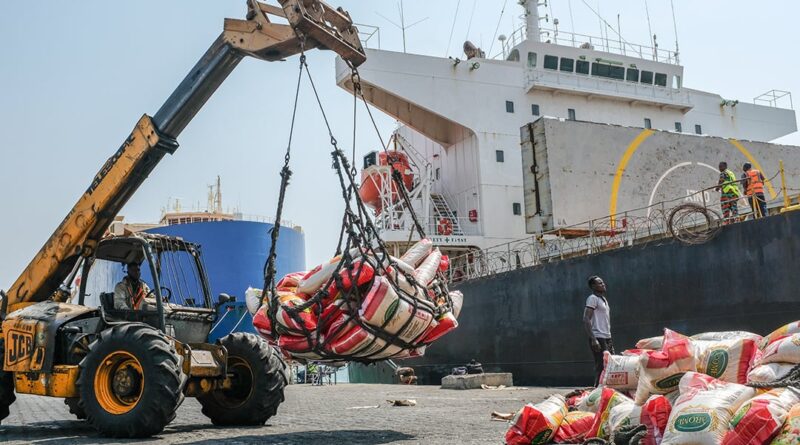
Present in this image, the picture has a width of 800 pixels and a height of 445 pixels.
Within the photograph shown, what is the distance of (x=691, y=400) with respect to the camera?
13.9ft

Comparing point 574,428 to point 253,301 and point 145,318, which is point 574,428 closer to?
point 253,301

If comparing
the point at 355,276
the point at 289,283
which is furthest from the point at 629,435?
the point at 289,283

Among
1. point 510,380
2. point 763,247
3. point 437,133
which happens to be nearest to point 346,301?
point 763,247

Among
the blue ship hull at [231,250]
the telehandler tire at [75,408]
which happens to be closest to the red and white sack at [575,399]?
the telehandler tire at [75,408]

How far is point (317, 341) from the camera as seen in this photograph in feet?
18.9

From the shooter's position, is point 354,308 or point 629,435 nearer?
point 629,435

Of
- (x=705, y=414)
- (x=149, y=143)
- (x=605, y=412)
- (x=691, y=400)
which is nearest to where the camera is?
(x=705, y=414)

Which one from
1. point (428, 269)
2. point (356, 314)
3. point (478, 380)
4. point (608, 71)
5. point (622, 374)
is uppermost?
point (608, 71)

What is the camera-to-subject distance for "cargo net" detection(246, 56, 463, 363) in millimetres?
5617

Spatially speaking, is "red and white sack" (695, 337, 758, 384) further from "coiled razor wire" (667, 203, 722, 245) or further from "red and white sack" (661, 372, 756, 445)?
"coiled razor wire" (667, 203, 722, 245)

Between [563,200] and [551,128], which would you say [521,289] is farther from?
[551,128]

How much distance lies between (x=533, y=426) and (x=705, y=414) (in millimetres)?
1361

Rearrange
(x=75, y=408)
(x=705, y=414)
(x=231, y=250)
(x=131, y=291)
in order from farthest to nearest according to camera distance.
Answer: (x=231, y=250) → (x=75, y=408) → (x=131, y=291) → (x=705, y=414)

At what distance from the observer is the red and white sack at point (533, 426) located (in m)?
5.10
